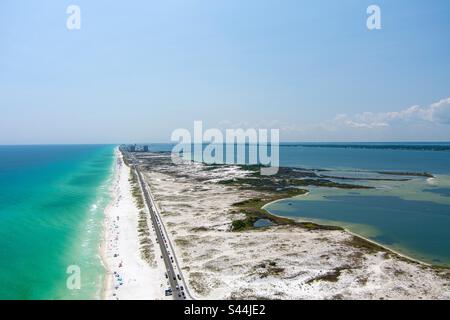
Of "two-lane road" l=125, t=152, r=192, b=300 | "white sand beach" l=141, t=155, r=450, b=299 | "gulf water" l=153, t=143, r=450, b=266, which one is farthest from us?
"gulf water" l=153, t=143, r=450, b=266

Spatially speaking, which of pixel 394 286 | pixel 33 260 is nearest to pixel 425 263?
pixel 394 286

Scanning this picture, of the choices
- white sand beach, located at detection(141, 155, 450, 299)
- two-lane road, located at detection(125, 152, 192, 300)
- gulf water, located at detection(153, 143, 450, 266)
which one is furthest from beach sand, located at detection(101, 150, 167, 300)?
gulf water, located at detection(153, 143, 450, 266)

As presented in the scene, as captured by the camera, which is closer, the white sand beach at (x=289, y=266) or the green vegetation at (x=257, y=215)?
the white sand beach at (x=289, y=266)

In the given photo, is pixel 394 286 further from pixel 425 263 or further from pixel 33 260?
pixel 33 260

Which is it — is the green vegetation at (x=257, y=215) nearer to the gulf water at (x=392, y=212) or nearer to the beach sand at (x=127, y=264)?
the gulf water at (x=392, y=212)

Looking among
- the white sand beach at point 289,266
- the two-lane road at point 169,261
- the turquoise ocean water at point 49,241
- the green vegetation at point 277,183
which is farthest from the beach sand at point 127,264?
the green vegetation at point 277,183

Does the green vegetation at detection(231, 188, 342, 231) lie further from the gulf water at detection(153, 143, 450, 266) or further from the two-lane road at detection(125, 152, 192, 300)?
the two-lane road at detection(125, 152, 192, 300)

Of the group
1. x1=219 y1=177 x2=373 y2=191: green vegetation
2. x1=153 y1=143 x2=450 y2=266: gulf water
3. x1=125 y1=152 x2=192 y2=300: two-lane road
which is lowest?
x1=153 y1=143 x2=450 y2=266: gulf water

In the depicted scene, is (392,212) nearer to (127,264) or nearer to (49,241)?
(127,264)
